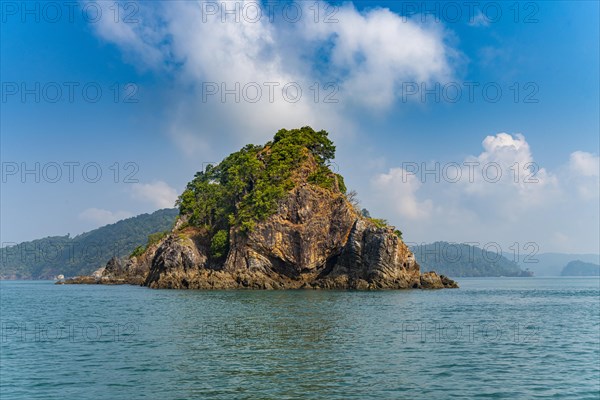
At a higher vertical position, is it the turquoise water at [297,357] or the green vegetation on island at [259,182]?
the green vegetation on island at [259,182]

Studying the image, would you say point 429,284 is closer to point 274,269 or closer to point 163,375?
point 274,269

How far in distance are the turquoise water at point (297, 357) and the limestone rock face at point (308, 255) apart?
46.8m

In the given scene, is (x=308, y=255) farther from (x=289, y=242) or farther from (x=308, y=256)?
(x=289, y=242)

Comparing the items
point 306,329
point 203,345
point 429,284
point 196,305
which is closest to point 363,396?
point 203,345

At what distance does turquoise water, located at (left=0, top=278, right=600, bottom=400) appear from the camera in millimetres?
19547

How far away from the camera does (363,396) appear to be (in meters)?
18.4

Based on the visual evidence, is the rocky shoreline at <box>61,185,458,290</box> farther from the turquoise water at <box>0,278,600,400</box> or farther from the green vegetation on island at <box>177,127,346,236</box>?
the turquoise water at <box>0,278,600,400</box>

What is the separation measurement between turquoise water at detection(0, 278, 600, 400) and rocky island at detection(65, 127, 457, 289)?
47438 mm

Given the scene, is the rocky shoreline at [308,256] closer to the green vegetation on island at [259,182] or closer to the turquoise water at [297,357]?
the green vegetation on island at [259,182]

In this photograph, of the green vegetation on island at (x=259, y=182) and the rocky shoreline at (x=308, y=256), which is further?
the green vegetation on island at (x=259, y=182)

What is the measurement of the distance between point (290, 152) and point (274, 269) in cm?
2620

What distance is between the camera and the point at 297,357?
83.5 feet

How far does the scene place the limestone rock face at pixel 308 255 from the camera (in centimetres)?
9194

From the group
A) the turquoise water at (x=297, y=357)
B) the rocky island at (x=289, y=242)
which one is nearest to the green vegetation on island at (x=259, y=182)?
the rocky island at (x=289, y=242)
